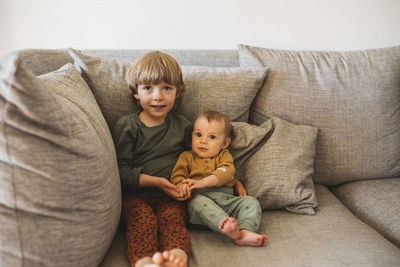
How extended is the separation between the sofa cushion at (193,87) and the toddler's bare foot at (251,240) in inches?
20.7

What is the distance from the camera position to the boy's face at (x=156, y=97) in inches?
49.3

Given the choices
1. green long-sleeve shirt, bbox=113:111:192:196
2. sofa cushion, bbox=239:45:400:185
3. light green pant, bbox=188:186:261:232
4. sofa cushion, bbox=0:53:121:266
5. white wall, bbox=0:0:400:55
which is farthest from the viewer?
white wall, bbox=0:0:400:55

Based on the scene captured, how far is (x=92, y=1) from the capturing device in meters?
1.65

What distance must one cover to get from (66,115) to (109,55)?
2.74 ft

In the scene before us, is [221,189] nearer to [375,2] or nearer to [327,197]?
[327,197]

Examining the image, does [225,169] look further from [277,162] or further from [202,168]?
[277,162]

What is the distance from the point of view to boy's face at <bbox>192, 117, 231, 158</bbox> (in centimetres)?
129

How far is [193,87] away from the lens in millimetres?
1398

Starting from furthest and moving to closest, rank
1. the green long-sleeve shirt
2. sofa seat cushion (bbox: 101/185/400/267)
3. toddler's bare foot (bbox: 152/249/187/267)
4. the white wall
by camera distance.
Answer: the white wall
the green long-sleeve shirt
sofa seat cushion (bbox: 101/185/400/267)
toddler's bare foot (bbox: 152/249/187/267)

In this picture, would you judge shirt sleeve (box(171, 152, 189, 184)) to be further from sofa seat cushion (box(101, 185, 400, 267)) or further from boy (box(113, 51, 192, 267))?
sofa seat cushion (box(101, 185, 400, 267))

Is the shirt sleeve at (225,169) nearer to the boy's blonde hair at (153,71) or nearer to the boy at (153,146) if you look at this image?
the boy at (153,146)

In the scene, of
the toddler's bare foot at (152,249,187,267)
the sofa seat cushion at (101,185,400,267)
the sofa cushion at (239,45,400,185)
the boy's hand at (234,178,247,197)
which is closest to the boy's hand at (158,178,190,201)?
the sofa seat cushion at (101,185,400,267)

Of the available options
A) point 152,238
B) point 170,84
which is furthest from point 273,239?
point 170,84

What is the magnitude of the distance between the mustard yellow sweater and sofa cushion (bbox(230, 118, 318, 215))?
0.09 meters
